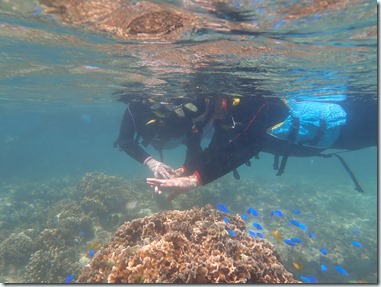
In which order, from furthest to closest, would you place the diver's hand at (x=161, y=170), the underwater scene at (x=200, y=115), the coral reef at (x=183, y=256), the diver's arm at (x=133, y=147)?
1. the diver's arm at (x=133, y=147)
2. the diver's hand at (x=161, y=170)
3. the underwater scene at (x=200, y=115)
4. the coral reef at (x=183, y=256)

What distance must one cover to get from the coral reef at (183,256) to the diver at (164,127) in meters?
2.37

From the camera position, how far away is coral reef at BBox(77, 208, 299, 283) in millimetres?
4992

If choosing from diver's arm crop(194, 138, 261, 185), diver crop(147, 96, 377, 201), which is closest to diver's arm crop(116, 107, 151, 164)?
diver crop(147, 96, 377, 201)

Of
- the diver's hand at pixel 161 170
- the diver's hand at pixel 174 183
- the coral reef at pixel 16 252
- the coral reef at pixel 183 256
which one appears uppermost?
the diver's hand at pixel 174 183

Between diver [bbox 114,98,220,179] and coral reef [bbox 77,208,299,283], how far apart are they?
2374mm

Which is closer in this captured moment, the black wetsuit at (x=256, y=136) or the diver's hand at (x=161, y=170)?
the black wetsuit at (x=256, y=136)

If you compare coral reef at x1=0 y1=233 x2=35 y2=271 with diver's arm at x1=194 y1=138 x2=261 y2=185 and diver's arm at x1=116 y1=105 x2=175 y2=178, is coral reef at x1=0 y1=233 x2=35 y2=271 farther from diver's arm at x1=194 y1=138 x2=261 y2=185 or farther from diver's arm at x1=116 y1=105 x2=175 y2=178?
diver's arm at x1=194 y1=138 x2=261 y2=185

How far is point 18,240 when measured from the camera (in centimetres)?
1251

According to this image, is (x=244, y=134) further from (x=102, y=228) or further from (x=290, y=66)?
(x=102, y=228)

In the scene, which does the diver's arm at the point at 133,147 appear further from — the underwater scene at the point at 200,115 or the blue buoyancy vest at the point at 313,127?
the blue buoyancy vest at the point at 313,127

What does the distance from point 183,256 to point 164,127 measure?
5.05m

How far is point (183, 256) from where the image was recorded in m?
5.31

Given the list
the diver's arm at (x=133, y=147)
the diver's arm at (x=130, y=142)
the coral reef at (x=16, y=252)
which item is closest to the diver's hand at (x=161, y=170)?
the diver's arm at (x=133, y=147)

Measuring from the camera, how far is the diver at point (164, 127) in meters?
8.94
